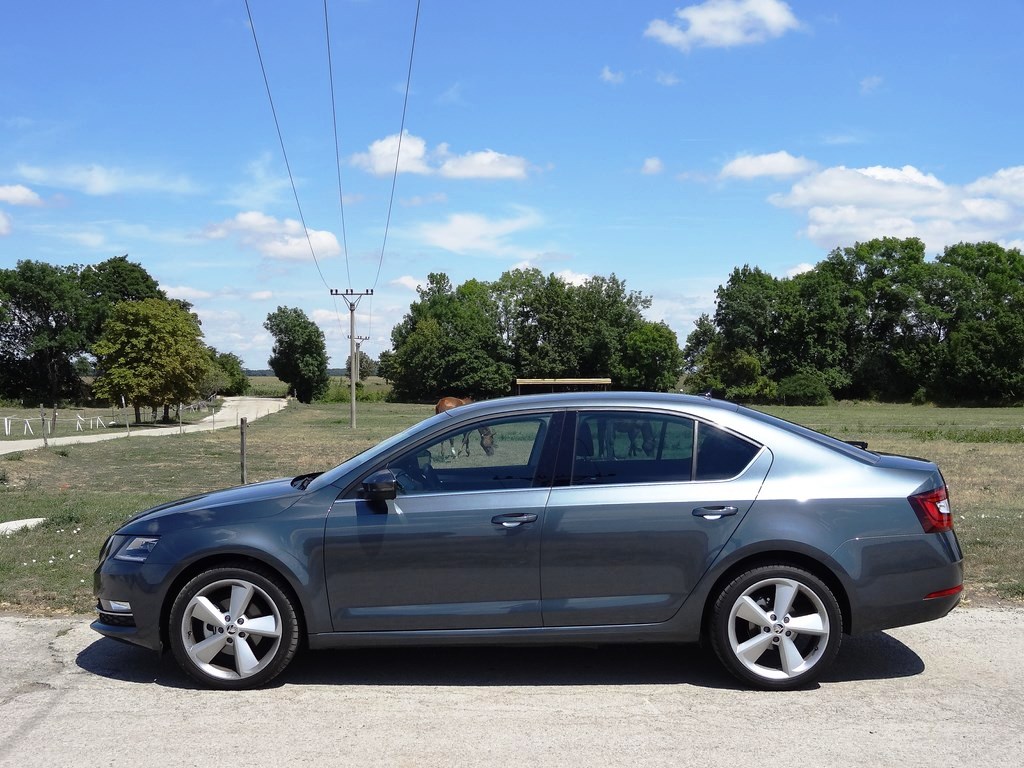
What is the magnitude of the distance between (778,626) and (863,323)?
94.7 meters

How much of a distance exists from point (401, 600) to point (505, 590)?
580 millimetres

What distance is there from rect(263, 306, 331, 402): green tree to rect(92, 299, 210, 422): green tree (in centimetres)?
6883

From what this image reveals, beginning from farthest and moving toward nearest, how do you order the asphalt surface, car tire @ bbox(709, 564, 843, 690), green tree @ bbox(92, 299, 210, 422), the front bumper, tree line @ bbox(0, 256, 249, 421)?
tree line @ bbox(0, 256, 249, 421), green tree @ bbox(92, 299, 210, 422), the front bumper, car tire @ bbox(709, 564, 843, 690), the asphalt surface

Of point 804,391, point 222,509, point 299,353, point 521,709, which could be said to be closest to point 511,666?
point 521,709

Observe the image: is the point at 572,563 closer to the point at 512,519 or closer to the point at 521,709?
the point at 512,519

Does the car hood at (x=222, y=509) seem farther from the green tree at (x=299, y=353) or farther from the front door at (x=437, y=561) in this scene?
the green tree at (x=299, y=353)

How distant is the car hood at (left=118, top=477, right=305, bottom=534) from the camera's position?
5.19 m

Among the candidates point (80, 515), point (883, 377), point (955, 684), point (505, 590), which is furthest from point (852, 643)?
point (883, 377)

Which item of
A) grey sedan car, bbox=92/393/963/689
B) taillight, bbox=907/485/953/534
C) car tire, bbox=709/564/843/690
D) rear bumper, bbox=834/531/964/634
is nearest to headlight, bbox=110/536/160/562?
grey sedan car, bbox=92/393/963/689

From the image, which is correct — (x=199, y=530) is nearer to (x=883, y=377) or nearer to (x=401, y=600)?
(x=401, y=600)

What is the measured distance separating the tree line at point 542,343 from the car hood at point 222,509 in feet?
281

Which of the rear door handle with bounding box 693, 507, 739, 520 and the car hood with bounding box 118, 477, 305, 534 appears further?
the car hood with bounding box 118, 477, 305, 534

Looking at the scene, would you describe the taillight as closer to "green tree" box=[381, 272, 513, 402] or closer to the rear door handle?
the rear door handle

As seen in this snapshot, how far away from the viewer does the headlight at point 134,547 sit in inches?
206
